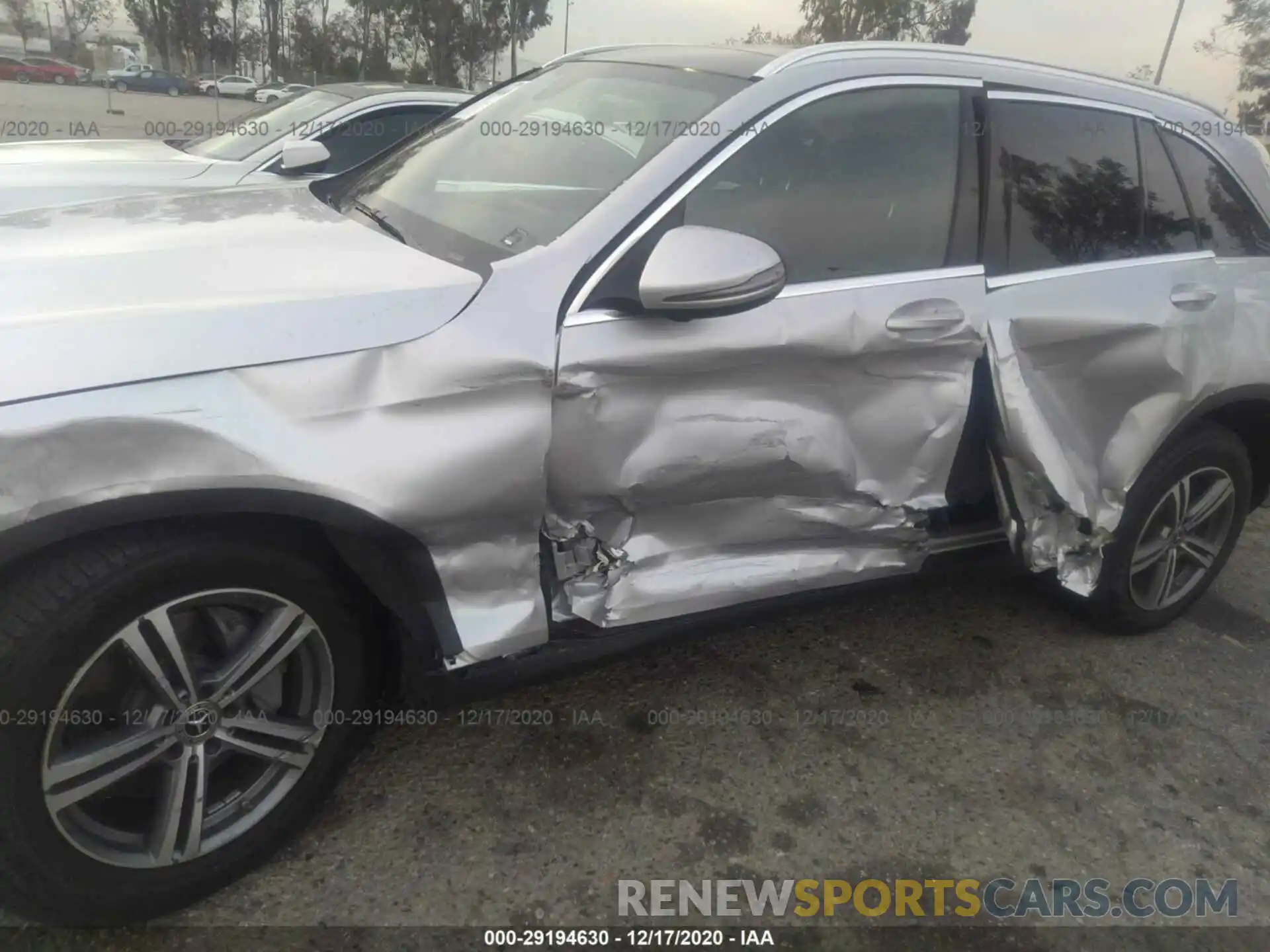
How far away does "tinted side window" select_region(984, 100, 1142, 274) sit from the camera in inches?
106

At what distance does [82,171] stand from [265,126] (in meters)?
1.29

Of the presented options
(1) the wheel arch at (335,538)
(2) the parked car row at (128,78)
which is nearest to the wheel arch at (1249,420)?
(1) the wheel arch at (335,538)

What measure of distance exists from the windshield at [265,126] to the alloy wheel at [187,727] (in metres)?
4.15

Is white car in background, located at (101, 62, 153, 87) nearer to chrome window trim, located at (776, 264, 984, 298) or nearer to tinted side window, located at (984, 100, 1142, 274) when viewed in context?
tinted side window, located at (984, 100, 1142, 274)

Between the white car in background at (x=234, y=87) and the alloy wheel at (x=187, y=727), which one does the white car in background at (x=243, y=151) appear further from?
the white car in background at (x=234, y=87)

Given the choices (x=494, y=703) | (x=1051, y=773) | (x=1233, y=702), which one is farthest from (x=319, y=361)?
(x=1233, y=702)

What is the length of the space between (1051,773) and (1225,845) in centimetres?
45

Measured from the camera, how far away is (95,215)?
236 cm

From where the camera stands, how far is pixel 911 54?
2594mm

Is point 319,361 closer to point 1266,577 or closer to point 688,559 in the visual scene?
point 688,559

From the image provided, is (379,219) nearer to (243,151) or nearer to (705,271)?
(705,271)

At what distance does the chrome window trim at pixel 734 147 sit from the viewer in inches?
79.9

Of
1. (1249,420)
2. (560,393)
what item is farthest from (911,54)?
(1249,420)

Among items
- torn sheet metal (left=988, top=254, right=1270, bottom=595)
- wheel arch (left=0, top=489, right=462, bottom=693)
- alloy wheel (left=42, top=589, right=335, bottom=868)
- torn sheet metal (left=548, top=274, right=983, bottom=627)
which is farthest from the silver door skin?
alloy wheel (left=42, top=589, right=335, bottom=868)
